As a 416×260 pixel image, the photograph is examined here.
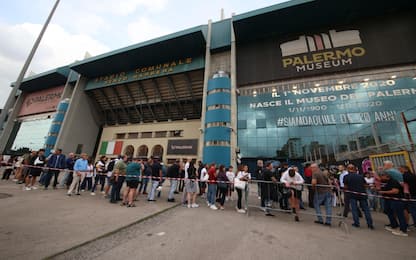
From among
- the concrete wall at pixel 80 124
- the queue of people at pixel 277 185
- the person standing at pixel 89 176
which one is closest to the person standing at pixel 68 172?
the queue of people at pixel 277 185

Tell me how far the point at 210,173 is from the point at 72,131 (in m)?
33.4

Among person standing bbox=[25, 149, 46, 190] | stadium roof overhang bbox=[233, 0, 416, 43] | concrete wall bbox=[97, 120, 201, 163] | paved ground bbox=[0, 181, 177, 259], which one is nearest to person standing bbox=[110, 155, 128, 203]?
paved ground bbox=[0, 181, 177, 259]

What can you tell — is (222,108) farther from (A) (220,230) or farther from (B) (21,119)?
(B) (21,119)

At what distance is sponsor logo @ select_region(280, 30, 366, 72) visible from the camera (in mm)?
18516

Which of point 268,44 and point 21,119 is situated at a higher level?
point 268,44

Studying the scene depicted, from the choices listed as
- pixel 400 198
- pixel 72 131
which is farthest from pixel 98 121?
pixel 400 198

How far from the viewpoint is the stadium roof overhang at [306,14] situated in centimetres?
1786

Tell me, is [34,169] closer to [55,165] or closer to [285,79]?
[55,165]

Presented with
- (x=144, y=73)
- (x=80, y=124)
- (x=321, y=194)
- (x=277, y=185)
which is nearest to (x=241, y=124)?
(x=277, y=185)

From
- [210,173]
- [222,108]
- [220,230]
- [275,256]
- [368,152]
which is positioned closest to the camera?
[275,256]

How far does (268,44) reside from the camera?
21.3 metres

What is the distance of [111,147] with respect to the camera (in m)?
30.4

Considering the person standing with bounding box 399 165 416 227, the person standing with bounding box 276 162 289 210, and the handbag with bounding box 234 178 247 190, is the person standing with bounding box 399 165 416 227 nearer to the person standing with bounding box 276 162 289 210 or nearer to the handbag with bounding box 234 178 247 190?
the person standing with bounding box 276 162 289 210

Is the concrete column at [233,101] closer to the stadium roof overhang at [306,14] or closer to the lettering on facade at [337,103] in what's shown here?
the stadium roof overhang at [306,14]
